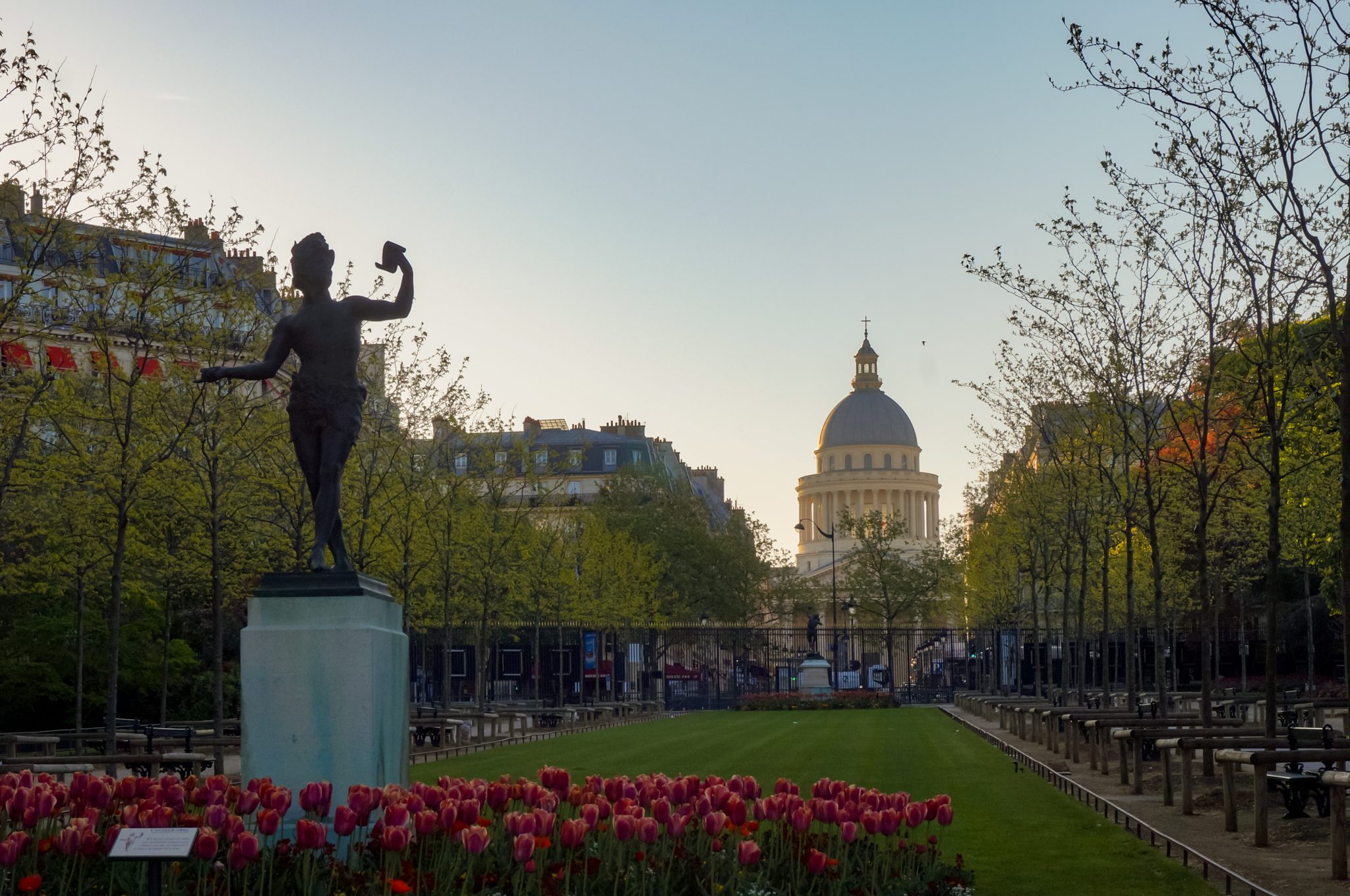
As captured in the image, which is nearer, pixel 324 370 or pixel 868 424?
pixel 324 370

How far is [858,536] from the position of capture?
3612 inches

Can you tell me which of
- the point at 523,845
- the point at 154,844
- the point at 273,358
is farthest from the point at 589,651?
the point at 154,844

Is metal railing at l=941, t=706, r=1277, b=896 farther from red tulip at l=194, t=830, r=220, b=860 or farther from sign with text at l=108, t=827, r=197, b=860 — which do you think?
sign with text at l=108, t=827, r=197, b=860

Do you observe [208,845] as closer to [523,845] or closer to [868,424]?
[523,845]

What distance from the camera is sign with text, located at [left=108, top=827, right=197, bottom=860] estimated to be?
7.30 meters

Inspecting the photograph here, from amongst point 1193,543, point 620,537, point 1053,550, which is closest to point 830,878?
point 1053,550

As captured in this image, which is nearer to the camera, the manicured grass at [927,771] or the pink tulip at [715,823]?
the pink tulip at [715,823]

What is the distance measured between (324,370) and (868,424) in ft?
595

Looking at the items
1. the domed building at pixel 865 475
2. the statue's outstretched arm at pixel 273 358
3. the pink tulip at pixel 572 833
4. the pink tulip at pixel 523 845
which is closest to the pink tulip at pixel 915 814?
the pink tulip at pixel 572 833

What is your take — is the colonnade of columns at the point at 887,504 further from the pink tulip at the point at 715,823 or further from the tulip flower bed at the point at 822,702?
the pink tulip at the point at 715,823

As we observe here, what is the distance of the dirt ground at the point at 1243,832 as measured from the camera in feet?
41.5

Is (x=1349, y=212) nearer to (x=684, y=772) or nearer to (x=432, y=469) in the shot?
(x=684, y=772)

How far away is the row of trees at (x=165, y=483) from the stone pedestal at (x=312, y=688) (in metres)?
7.56

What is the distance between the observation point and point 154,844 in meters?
7.38
